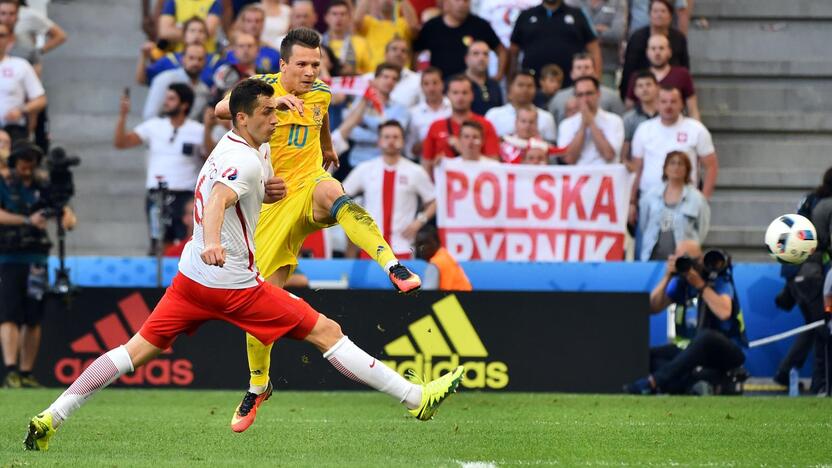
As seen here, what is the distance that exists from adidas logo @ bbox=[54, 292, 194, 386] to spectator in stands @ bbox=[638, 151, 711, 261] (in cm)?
479

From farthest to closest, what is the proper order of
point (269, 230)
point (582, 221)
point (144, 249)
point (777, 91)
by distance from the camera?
point (777, 91) → point (144, 249) → point (582, 221) → point (269, 230)

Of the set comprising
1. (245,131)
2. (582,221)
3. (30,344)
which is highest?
(245,131)

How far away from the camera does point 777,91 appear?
1983 cm

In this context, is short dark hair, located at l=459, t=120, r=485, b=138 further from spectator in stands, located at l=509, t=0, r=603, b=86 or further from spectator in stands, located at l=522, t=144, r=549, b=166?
spectator in stands, located at l=509, t=0, r=603, b=86

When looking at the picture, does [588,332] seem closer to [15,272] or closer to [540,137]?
[540,137]

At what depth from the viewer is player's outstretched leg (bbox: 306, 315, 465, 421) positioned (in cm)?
883

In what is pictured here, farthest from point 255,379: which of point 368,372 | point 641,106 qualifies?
point 641,106

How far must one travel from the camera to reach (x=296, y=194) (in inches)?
402

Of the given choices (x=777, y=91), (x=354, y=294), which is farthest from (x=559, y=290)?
(x=777, y=91)

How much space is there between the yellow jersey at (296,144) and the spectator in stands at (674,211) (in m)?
5.94

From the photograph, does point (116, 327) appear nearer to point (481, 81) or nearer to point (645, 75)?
point (481, 81)

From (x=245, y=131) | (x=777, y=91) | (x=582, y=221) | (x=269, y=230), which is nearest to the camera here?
(x=245, y=131)

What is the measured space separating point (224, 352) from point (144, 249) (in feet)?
12.7

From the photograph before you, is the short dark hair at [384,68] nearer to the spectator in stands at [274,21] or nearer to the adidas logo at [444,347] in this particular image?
the spectator in stands at [274,21]
